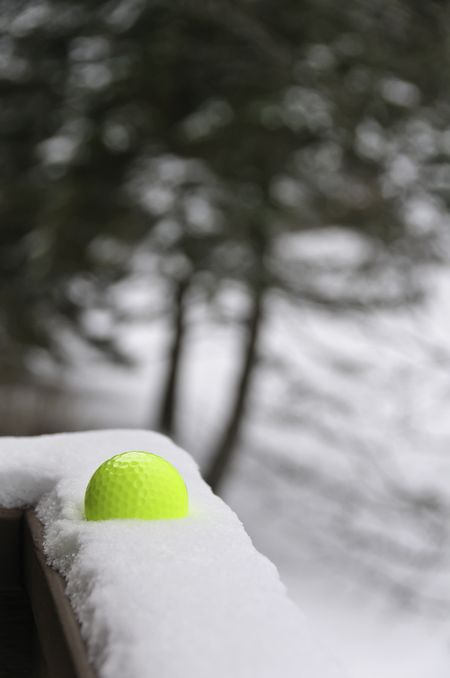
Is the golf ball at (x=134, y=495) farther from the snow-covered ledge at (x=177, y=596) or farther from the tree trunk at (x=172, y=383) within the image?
the tree trunk at (x=172, y=383)

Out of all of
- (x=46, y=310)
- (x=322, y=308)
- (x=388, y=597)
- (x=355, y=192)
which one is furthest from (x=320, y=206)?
(x=388, y=597)

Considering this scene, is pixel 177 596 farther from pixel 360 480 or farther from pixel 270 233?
pixel 360 480

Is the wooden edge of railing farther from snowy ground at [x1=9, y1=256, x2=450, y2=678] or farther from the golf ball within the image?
snowy ground at [x1=9, y1=256, x2=450, y2=678]

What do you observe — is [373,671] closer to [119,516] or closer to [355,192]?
[355,192]

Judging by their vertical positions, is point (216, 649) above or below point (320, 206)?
above

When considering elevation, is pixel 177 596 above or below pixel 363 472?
above

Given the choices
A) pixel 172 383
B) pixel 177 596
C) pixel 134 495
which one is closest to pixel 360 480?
pixel 172 383

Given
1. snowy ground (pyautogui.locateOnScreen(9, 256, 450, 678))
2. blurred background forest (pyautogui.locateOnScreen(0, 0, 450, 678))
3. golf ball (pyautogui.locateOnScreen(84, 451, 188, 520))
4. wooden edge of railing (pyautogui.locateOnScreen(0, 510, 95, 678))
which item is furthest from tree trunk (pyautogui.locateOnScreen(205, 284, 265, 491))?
golf ball (pyautogui.locateOnScreen(84, 451, 188, 520))
